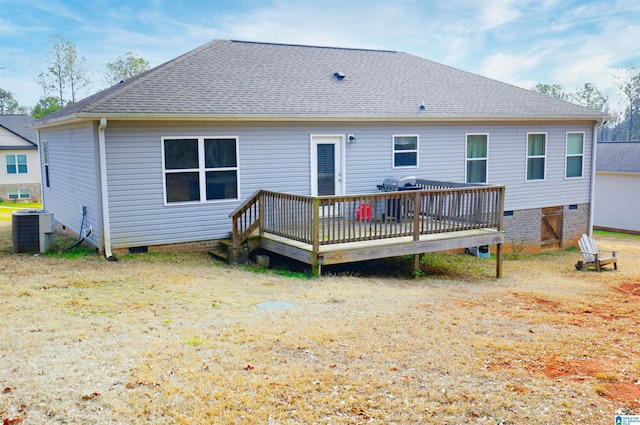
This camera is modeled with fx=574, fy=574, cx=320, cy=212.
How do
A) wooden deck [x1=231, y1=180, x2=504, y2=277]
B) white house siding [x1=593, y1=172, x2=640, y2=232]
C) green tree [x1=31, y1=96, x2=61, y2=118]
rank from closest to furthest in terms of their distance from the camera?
wooden deck [x1=231, y1=180, x2=504, y2=277] → white house siding [x1=593, y1=172, x2=640, y2=232] → green tree [x1=31, y1=96, x2=61, y2=118]

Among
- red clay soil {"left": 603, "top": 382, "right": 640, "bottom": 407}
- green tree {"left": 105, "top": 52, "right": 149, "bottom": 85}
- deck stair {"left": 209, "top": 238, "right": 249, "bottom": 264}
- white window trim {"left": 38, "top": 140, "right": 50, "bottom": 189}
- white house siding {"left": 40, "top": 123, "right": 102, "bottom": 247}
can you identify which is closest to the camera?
red clay soil {"left": 603, "top": 382, "right": 640, "bottom": 407}

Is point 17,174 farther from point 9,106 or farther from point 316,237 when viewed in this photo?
point 9,106

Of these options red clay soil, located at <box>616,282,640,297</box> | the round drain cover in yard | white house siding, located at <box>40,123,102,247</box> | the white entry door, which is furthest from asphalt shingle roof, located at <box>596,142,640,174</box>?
white house siding, located at <box>40,123,102,247</box>

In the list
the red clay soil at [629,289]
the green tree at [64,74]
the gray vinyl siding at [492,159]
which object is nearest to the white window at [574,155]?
the gray vinyl siding at [492,159]

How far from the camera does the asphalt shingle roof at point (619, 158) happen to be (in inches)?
1051

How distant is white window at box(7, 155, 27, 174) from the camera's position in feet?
107

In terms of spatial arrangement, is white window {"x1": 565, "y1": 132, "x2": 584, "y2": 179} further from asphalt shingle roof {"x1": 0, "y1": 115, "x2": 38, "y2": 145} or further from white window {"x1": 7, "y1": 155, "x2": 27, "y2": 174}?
white window {"x1": 7, "y1": 155, "x2": 27, "y2": 174}

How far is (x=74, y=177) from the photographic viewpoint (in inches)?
530

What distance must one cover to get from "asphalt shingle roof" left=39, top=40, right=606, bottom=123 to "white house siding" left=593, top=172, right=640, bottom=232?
10849 millimetres

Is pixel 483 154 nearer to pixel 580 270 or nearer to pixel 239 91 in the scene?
pixel 580 270

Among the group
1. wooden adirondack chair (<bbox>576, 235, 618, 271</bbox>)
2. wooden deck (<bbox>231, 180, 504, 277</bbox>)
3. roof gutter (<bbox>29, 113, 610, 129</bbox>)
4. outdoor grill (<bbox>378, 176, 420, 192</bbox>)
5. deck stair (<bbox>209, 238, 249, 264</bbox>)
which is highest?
roof gutter (<bbox>29, 113, 610, 129</bbox>)

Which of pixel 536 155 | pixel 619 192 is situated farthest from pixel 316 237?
pixel 619 192

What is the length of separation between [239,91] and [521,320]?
817 cm

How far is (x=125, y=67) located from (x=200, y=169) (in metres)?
37.1
